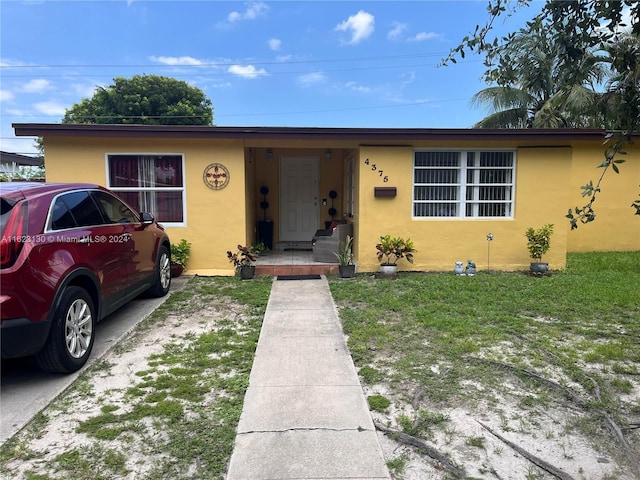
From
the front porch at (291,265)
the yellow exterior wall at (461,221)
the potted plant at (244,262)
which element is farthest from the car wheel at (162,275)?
the yellow exterior wall at (461,221)

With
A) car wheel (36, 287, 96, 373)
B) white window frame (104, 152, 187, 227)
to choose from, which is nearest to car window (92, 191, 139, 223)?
car wheel (36, 287, 96, 373)

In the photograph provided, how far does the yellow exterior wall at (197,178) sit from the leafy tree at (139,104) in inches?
763

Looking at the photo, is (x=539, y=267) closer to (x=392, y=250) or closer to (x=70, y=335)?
(x=392, y=250)

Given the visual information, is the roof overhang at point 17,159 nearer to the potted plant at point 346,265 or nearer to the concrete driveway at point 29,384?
the potted plant at point 346,265

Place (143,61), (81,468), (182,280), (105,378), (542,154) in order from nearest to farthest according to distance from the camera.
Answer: (81,468), (105,378), (182,280), (542,154), (143,61)

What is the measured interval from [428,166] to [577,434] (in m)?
5.98

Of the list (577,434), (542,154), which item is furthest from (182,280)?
(542,154)

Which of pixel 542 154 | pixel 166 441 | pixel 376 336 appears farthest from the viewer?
pixel 542 154

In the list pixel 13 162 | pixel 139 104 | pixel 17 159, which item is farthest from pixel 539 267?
pixel 139 104

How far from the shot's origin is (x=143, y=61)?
82.2ft

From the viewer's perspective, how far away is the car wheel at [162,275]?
6.03m

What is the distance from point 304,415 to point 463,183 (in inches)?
250

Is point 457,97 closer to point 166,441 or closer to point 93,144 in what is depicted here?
point 93,144

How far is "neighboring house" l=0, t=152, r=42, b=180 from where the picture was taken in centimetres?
1583
